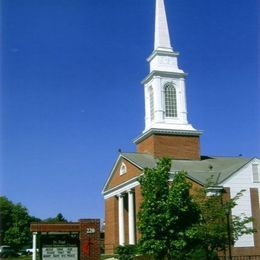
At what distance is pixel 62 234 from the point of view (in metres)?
19.0

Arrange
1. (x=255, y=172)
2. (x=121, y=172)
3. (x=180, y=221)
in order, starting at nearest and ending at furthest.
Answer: (x=180, y=221) < (x=255, y=172) < (x=121, y=172)

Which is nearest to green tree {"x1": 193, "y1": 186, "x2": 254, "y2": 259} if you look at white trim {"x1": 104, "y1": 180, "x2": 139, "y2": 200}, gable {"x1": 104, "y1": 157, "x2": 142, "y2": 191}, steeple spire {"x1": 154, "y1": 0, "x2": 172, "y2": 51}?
gable {"x1": 104, "y1": 157, "x2": 142, "y2": 191}

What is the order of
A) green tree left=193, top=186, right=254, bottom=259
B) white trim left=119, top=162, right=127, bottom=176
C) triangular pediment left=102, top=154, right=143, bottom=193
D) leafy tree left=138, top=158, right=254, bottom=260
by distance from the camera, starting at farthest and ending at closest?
white trim left=119, top=162, right=127, bottom=176 → triangular pediment left=102, top=154, right=143, bottom=193 → leafy tree left=138, top=158, right=254, bottom=260 → green tree left=193, top=186, right=254, bottom=259

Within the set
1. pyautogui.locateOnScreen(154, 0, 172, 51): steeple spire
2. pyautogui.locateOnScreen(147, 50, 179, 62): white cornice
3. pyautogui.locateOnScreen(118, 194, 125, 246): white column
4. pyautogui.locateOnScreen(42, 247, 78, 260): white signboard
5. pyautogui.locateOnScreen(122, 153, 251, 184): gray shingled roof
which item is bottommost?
pyautogui.locateOnScreen(42, 247, 78, 260): white signboard

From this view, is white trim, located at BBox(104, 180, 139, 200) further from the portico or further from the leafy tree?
the leafy tree

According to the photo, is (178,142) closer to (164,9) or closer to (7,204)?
(164,9)

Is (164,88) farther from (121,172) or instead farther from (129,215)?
(129,215)

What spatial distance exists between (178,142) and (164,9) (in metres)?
14.9

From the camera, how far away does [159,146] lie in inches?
2178

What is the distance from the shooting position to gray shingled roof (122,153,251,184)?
159 feet

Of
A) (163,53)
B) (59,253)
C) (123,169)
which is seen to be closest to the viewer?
(59,253)

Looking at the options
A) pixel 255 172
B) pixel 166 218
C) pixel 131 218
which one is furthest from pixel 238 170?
pixel 166 218

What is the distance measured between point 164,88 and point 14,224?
4489 cm

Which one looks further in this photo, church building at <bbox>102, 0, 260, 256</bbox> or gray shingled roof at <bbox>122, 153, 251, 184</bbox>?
church building at <bbox>102, 0, 260, 256</bbox>
